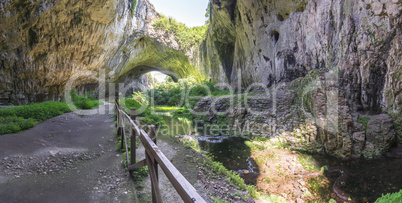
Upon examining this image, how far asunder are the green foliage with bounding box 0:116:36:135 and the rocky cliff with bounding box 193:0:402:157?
8307 mm

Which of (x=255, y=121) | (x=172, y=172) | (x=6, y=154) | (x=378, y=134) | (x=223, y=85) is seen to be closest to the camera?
(x=172, y=172)

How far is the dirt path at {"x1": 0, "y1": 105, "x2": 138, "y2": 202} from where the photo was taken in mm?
2494

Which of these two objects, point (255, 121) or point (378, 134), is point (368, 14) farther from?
point (255, 121)

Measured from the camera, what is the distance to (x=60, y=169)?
3281 mm

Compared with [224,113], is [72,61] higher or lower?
higher

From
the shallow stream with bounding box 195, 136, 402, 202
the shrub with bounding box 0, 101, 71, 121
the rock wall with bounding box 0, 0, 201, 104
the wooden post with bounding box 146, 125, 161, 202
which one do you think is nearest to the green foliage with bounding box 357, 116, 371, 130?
the shallow stream with bounding box 195, 136, 402, 202

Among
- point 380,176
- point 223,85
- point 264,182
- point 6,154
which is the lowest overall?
point 264,182

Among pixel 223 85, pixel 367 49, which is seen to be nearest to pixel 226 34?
pixel 223 85

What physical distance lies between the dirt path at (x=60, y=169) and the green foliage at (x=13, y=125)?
0.65 ft

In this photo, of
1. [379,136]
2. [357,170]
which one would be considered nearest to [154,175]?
[357,170]

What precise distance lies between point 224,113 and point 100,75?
14637 millimetres

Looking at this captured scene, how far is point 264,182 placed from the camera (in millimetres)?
4340

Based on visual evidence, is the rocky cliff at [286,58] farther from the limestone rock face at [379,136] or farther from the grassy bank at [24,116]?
the grassy bank at [24,116]

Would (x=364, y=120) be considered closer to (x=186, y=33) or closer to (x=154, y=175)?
(x=154, y=175)
